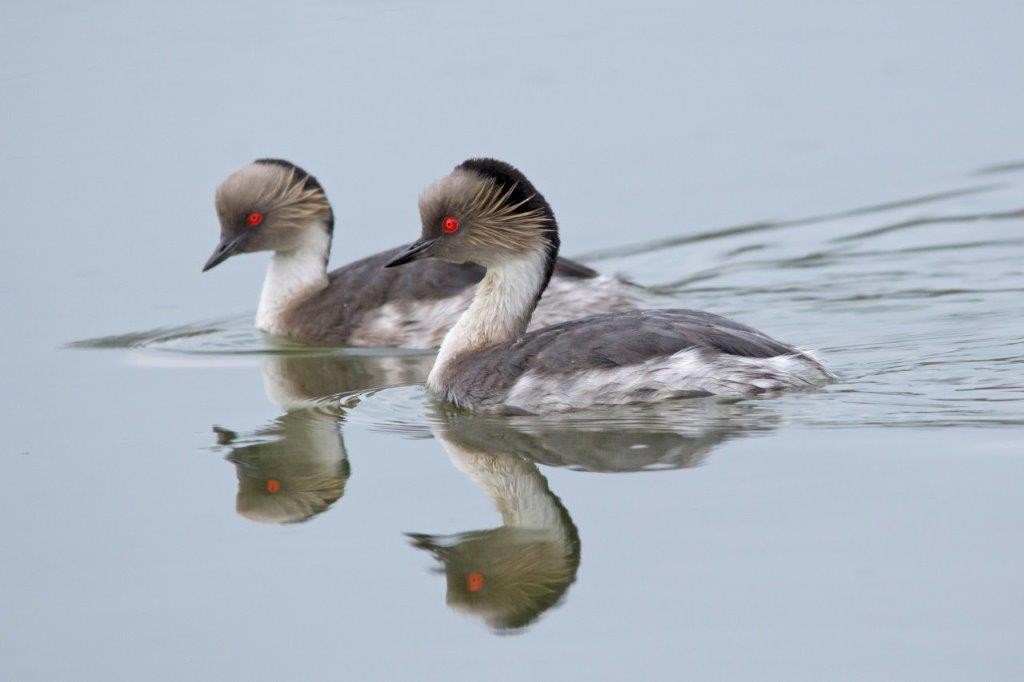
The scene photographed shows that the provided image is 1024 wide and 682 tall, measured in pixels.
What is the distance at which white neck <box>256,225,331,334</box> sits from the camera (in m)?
12.1

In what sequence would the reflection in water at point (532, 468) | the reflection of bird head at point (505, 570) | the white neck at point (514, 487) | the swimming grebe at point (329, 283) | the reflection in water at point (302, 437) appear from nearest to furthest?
the reflection of bird head at point (505, 570) → the reflection in water at point (532, 468) → the white neck at point (514, 487) → the reflection in water at point (302, 437) → the swimming grebe at point (329, 283)

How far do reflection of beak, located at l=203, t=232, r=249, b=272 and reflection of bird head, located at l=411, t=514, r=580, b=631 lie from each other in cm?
514

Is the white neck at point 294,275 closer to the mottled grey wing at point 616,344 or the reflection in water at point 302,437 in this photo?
the reflection in water at point 302,437

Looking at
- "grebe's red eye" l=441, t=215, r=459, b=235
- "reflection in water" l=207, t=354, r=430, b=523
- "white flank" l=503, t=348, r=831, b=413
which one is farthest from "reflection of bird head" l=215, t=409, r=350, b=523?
"grebe's red eye" l=441, t=215, r=459, b=235

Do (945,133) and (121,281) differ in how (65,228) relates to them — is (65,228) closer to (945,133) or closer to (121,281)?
(121,281)

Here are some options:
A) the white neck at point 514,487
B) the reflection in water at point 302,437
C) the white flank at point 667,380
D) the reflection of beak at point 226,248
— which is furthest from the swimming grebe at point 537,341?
the reflection of beak at point 226,248

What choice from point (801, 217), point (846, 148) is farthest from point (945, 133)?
point (801, 217)

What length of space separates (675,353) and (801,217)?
5231mm

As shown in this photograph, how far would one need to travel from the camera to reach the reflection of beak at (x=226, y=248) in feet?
39.7

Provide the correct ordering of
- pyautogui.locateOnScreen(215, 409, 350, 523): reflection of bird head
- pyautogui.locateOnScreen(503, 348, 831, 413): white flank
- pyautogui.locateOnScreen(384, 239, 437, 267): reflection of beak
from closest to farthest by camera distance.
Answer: pyautogui.locateOnScreen(215, 409, 350, 523): reflection of bird head → pyautogui.locateOnScreen(503, 348, 831, 413): white flank → pyautogui.locateOnScreen(384, 239, 437, 267): reflection of beak

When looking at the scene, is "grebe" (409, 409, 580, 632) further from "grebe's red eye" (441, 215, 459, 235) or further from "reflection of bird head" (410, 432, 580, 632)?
"grebe's red eye" (441, 215, 459, 235)

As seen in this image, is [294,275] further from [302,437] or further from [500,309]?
[302,437]

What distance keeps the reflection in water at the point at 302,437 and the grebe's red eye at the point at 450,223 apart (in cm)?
108

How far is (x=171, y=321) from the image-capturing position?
12.0m
